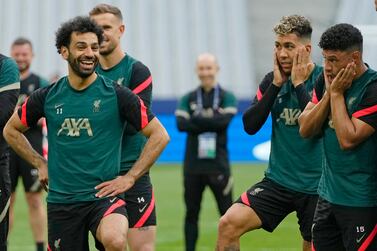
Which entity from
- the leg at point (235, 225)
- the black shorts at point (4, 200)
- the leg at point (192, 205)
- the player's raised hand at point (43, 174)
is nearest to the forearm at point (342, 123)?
the leg at point (235, 225)

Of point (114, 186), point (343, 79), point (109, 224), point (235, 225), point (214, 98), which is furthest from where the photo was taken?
point (214, 98)

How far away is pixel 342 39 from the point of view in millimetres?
6770

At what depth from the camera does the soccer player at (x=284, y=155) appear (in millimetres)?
8211

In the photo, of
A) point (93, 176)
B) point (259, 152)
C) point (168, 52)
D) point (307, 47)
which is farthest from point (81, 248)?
point (168, 52)

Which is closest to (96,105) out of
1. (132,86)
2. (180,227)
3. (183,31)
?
(132,86)

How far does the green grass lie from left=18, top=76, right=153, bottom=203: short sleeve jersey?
4.91m

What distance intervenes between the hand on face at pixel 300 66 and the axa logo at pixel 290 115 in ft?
0.92

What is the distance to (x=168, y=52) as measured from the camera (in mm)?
32719

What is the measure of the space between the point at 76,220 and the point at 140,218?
1.21 metres

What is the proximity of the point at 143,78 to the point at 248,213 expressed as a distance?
1.49m

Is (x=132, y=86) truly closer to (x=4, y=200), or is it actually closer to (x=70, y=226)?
(x=4, y=200)

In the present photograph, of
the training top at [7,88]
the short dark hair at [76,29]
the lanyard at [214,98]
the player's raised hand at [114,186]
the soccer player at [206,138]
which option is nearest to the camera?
the player's raised hand at [114,186]

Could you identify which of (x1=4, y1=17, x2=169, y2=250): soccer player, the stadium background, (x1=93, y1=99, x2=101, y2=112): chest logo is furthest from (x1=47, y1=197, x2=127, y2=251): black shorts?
the stadium background

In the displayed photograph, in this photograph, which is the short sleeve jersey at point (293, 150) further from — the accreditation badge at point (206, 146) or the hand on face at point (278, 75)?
the accreditation badge at point (206, 146)
